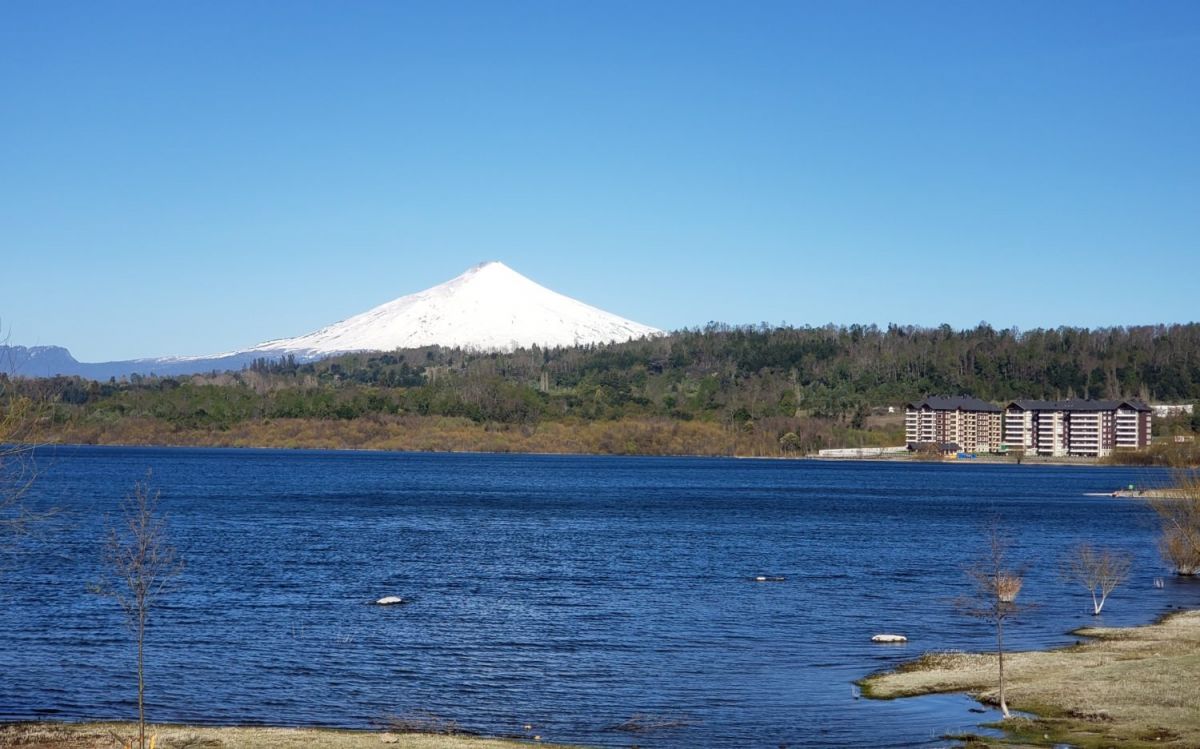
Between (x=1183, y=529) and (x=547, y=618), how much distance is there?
27.1 m

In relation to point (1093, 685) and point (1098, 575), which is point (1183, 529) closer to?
point (1098, 575)

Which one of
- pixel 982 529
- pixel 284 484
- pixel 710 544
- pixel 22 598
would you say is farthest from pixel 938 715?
pixel 284 484

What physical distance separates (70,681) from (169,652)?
394 cm

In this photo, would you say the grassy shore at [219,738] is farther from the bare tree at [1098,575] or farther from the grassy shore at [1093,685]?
the bare tree at [1098,575]

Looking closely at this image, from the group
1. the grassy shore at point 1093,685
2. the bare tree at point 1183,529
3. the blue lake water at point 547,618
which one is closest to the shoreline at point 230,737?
the blue lake water at point 547,618

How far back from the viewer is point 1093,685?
82.8 ft

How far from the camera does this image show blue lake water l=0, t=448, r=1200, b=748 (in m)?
25.8

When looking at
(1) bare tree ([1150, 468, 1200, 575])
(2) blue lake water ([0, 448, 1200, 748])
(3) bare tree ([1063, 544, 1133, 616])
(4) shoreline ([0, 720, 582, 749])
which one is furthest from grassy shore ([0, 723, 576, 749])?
(1) bare tree ([1150, 468, 1200, 575])

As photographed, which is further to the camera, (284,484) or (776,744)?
(284,484)

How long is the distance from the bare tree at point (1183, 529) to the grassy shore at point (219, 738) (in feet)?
118

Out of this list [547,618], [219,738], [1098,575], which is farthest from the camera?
[1098,575]

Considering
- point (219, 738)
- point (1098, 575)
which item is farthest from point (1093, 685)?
point (1098, 575)

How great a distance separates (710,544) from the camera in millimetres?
66875

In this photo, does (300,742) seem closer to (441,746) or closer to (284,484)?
(441,746)
